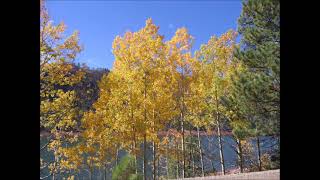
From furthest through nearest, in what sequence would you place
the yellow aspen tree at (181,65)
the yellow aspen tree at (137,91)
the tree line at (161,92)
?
the yellow aspen tree at (181,65)
the yellow aspen tree at (137,91)
the tree line at (161,92)

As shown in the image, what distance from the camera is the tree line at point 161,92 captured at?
6.41m

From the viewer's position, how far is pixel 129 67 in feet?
27.8

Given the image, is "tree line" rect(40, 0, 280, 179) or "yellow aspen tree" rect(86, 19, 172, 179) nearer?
"tree line" rect(40, 0, 280, 179)

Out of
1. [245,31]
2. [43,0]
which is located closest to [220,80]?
[245,31]

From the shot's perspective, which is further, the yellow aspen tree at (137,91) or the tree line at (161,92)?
the yellow aspen tree at (137,91)

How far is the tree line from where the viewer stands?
6.41 m

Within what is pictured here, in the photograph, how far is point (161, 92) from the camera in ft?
27.6

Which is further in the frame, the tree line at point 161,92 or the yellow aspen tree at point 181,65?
the yellow aspen tree at point 181,65

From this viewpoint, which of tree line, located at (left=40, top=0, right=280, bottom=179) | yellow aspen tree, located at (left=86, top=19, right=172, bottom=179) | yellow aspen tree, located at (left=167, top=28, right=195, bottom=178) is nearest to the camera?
tree line, located at (left=40, top=0, right=280, bottom=179)

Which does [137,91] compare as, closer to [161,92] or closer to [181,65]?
[161,92]

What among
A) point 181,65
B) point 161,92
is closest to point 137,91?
point 161,92

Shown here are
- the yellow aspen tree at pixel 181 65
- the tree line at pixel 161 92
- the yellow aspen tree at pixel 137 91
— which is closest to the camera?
the tree line at pixel 161 92
